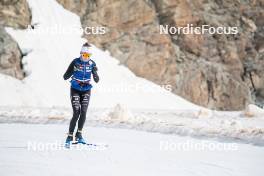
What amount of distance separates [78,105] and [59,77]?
711 inches

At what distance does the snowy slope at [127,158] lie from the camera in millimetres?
5855

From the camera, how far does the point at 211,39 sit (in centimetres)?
3603

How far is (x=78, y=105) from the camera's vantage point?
8.20 metres

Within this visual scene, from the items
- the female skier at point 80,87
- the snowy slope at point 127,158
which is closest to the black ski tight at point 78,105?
the female skier at point 80,87

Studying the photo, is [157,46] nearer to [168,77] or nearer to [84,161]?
[168,77]

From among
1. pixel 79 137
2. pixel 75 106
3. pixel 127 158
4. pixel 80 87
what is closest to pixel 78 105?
pixel 75 106

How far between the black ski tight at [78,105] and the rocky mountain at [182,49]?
2333 centimetres

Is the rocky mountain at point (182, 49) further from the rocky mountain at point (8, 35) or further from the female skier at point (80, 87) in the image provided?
the female skier at point (80, 87)

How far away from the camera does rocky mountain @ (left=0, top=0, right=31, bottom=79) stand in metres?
25.5

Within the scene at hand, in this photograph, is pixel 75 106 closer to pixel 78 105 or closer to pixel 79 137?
pixel 78 105

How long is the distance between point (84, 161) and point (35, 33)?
77.6ft

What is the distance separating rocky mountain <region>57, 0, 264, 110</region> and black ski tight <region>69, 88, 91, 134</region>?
23327mm

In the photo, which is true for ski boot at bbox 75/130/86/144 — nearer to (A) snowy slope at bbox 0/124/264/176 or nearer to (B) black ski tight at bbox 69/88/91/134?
(B) black ski tight at bbox 69/88/91/134

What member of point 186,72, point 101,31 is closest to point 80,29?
point 101,31
